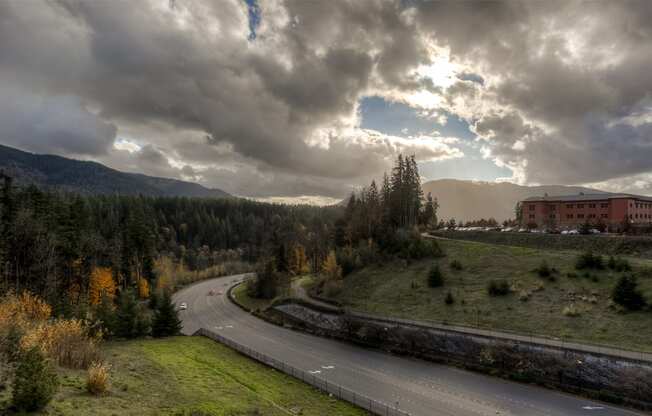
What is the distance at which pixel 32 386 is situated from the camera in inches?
634

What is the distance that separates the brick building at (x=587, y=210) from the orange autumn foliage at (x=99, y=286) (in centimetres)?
9219

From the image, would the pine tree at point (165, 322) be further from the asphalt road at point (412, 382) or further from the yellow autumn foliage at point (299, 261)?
the yellow autumn foliage at point (299, 261)

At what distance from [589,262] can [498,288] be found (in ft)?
42.9

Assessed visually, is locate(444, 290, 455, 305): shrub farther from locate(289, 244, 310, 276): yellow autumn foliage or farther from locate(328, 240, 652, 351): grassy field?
locate(289, 244, 310, 276): yellow autumn foliage

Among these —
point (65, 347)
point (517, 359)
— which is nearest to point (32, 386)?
point (65, 347)

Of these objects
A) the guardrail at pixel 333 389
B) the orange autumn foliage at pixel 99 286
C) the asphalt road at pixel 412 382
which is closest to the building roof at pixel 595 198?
the asphalt road at pixel 412 382

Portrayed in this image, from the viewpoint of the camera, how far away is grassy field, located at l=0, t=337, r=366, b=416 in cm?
1983

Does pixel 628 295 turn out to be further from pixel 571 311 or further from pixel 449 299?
pixel 449 299

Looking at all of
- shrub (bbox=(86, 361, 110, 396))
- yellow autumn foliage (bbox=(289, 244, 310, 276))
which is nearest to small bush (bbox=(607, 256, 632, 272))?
shrub (bbox=(86, 361, 110, 396))

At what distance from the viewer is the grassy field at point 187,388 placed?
781 inches

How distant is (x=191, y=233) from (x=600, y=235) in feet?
586

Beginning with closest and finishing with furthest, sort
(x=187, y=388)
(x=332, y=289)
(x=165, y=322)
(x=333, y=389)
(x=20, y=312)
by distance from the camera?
(x=187, y=388) < (x=333, y=389) < (x=20, y=312) < (x=165, y=322) < (x=332, y=289)

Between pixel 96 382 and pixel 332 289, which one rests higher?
pixel 96 382

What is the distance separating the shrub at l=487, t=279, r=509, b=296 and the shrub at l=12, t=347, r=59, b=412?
167 ft
